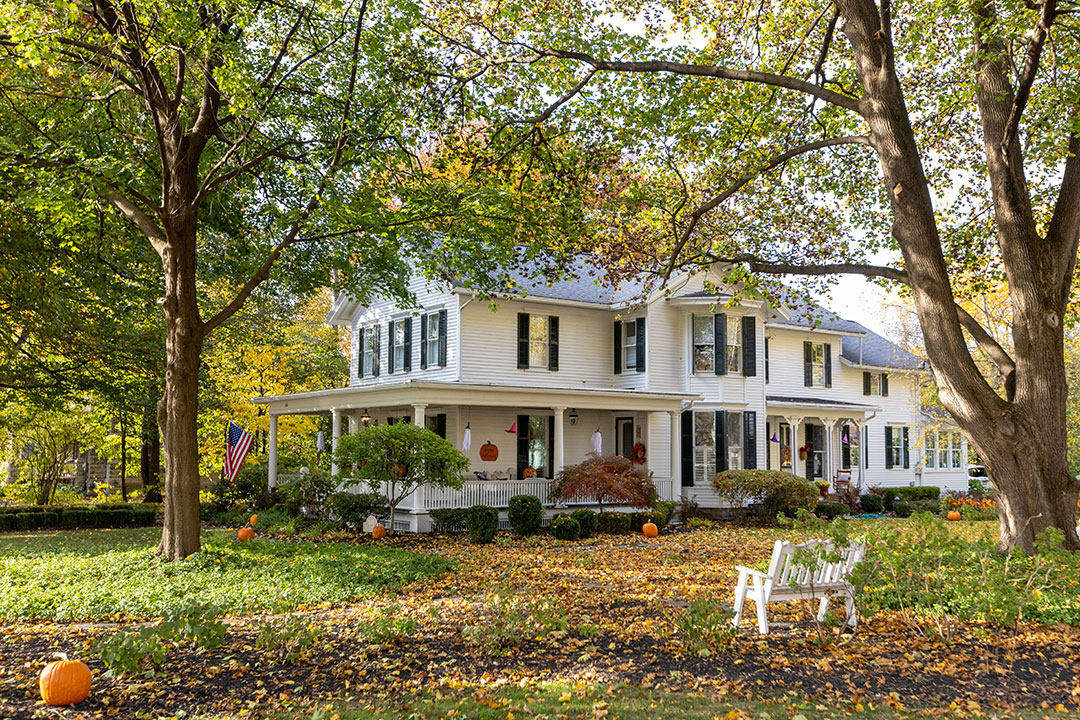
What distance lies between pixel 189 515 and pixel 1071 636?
11.3 meters

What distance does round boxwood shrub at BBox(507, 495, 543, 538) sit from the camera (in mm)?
18391

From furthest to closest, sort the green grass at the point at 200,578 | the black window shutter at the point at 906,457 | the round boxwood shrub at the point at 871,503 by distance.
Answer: the black window shutter at the point at 906,457 → the round boxwood shrub at the point at 871,503 → the green grass at the point at 200,578

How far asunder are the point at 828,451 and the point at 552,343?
12.4 metres

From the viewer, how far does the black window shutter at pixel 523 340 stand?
22.5m

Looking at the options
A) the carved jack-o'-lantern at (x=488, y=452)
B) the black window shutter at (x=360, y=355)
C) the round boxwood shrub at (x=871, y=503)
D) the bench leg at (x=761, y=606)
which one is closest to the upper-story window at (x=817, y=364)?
the round boxwood shrub at (x=871, y=503)

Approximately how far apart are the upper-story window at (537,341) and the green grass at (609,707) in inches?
656

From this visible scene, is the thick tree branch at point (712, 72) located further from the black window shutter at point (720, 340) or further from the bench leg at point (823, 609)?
the black window shutter at point (720, 340)

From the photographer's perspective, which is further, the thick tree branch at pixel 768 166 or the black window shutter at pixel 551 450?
the black window shutter at pixel 551 450

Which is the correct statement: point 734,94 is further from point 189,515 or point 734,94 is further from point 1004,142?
point 189,515

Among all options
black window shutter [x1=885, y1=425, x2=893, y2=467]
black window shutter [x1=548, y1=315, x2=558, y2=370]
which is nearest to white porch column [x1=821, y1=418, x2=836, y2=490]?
black window shutter [x1=885, y1=425, x2=893, y2=467]

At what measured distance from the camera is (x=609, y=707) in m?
5.52

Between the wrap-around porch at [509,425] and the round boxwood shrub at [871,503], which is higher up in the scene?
the wrap-around porch at [509,425]

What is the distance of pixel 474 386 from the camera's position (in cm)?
1912

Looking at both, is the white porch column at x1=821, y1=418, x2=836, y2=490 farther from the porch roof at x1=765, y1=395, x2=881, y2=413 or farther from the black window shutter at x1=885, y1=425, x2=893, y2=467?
the black window shutter at x1=885, y1=425, x2=893, y2=467
